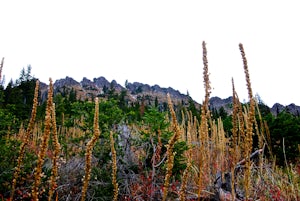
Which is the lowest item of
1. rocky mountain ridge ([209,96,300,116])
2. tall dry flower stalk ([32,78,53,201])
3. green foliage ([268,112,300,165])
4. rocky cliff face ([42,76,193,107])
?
tall dry flower stalk ([32,78,53,201])

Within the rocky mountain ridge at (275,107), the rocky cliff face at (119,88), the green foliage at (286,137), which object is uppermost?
the rocky cliff face at (119,88)

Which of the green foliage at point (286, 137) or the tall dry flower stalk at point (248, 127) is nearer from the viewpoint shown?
the tall dry flower stalk at point (248, 127)

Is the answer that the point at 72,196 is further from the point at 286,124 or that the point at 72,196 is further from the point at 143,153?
the point at 286,124

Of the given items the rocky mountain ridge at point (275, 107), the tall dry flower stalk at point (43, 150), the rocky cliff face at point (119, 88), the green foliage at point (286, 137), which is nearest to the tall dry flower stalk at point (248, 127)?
the rocky mountain ridge at point (275, 107)

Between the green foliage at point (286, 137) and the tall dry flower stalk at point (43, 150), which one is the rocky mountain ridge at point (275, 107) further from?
the green foliage at point (286, 137)

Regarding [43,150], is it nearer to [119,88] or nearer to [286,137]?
[286,137]

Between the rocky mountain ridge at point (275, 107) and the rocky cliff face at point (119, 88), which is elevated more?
the rocky cliff face at point (119, 88)

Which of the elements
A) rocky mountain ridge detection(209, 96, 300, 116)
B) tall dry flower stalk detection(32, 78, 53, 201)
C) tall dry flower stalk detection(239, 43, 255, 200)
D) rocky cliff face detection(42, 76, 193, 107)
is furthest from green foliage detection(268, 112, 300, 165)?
rocky cliff face detection(42, 76, 193, 107)

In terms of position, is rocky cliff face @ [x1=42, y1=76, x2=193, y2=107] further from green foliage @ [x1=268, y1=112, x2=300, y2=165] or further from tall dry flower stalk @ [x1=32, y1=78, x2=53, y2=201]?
tall dry flower stalk @ [x1=32, y1=78, x2=53, y2=201]

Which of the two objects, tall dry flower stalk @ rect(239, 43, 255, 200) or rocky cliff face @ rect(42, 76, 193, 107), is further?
rocky cliff face @ rect(42, 76, 193, 107)

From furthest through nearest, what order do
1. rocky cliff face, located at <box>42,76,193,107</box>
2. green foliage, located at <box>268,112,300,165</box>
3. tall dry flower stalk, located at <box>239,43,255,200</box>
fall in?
1. rocky cliff face, located at <box>42,76,193,107</box>
2. green foliage, located at <box>268,112,300,165</box>
3. tall dry flower stalk, located at <box>239,43,255,200</box>

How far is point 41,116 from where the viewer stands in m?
17.0

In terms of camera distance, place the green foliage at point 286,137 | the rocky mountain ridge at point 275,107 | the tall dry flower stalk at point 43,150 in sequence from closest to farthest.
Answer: the tall dry flower stalk at point 43,150
the rocky mountain ridge at point 275,107
the green foliage at point 286,137

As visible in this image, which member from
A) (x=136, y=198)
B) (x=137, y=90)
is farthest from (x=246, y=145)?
(x=137, y=90)
